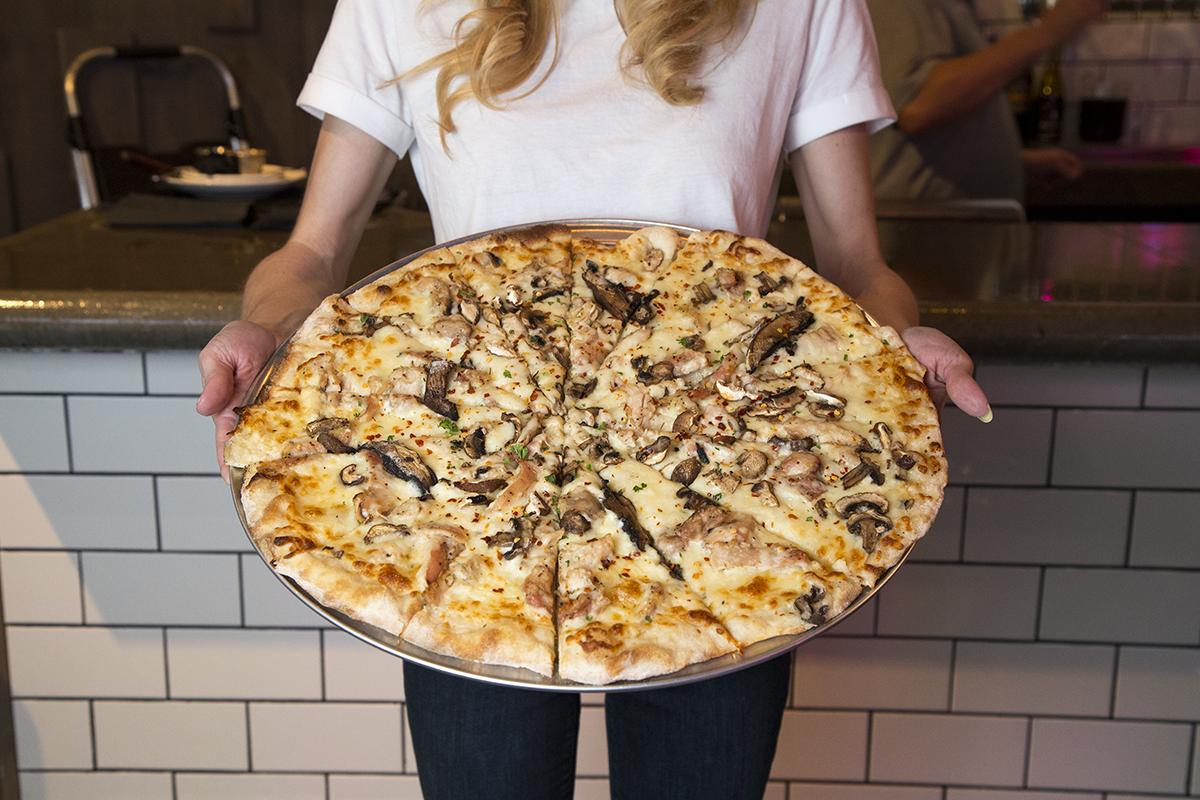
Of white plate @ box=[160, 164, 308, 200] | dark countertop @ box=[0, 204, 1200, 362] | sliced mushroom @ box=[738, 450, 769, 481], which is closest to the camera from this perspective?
sliced mushroom @ box=[738, 450, 769, 481]

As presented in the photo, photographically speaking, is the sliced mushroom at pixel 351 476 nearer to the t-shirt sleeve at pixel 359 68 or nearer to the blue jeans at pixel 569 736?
the blue jeans at pixel 569 736

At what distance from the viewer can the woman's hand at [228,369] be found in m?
1.14

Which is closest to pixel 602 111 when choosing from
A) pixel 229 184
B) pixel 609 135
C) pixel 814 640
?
pixel 609 135

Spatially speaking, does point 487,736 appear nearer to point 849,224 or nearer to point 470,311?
point 470,311

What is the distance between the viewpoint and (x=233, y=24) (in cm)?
392

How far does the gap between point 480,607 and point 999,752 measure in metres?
1.38

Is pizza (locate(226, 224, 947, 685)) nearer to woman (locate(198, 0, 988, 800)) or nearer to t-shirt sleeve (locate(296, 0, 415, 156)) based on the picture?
woman (locate(198, 0, 988, 800))

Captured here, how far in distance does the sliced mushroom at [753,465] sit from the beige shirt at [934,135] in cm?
183

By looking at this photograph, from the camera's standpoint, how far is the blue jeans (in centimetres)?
120

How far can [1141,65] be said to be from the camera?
3.97 m

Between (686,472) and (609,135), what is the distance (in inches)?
19.5

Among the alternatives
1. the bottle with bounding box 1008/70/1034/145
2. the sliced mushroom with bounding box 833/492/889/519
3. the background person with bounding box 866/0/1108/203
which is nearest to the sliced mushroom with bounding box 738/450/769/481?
the sliced mushroom with bounding box 833/492/889/519

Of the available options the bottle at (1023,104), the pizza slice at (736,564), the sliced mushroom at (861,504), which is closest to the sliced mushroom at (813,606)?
the pizza slice at (736,564)

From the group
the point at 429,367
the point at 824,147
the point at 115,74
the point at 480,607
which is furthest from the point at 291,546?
the point at 115,74
